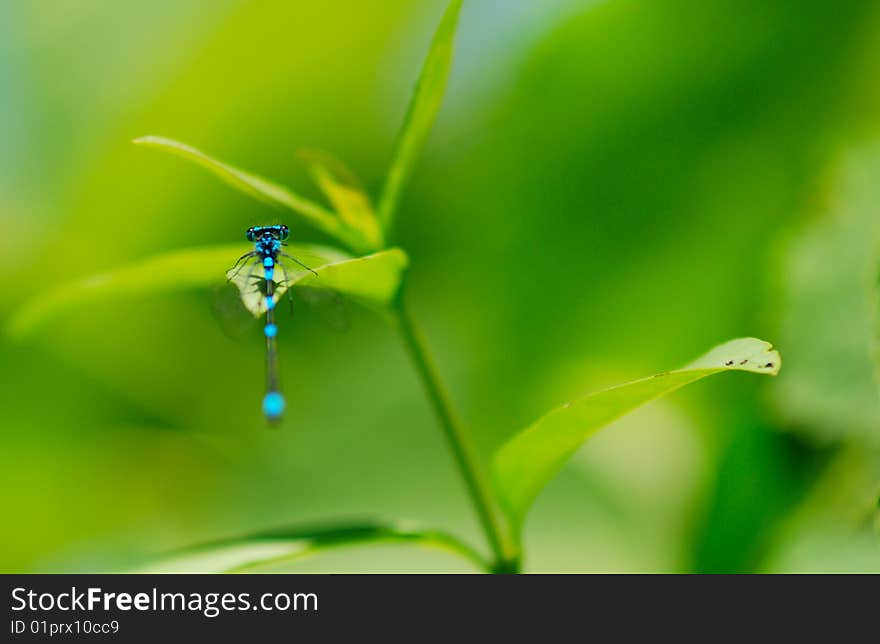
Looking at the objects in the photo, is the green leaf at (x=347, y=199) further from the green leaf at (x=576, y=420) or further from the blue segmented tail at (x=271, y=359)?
the green leaf at (x=576, y=420)

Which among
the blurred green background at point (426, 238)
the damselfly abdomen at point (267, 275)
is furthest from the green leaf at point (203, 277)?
the blurred green background at point (426, 238)

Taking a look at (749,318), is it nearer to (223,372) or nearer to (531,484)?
(531,484)

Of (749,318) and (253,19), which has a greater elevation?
(253,19)

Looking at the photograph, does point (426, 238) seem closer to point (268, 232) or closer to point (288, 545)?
point (268, 232)

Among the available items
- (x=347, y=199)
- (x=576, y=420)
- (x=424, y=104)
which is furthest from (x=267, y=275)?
(x=576, y=420)

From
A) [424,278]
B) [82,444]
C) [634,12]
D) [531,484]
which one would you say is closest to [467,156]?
[424,278]

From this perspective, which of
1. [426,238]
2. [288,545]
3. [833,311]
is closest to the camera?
[288,545]

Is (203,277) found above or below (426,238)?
below
